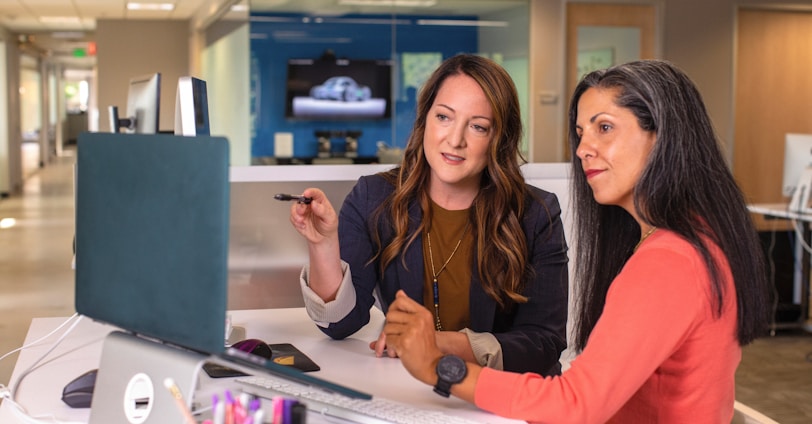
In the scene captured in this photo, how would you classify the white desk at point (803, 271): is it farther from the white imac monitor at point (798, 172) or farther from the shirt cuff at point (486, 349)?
the shirt cuff at point (486, 349)

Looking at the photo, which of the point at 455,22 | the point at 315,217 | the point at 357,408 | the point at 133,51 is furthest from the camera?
the point at 133,51

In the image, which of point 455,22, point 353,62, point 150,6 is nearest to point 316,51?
point 353,62

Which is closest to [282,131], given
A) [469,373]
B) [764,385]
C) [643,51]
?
[643,51]

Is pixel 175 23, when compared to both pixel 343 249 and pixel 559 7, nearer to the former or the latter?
pixel 559 7

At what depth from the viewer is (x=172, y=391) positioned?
1.21 metres

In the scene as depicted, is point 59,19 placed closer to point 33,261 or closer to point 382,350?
point 33,261

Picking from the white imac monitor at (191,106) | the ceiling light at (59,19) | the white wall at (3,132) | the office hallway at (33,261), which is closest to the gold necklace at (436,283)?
the white imac monitor at (191,106)

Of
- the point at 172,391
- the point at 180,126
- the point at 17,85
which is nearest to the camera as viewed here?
the point at 172,391

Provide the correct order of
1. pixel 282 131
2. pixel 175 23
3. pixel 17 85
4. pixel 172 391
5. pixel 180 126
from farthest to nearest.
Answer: pixel 17 85, pixel 175 23, pixel 282 131, pixel 180 126, pixel 172 391

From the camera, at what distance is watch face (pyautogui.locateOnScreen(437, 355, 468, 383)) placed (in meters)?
1.46

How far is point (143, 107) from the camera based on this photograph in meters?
2.63

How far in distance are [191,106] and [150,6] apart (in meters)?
12.2

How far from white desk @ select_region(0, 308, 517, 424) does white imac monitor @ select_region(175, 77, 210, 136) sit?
53 cm

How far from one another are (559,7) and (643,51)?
3.12 feet
